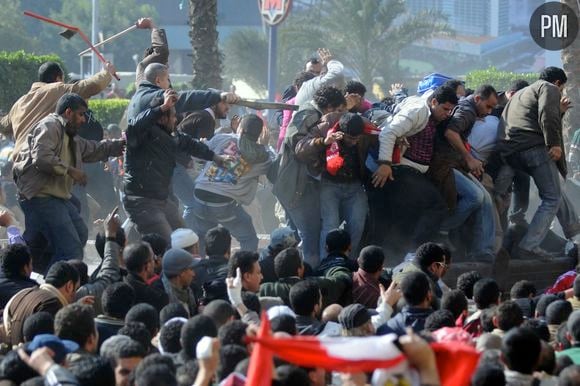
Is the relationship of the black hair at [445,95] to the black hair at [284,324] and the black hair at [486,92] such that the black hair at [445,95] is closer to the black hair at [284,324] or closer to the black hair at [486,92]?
the black hair at [486,92]

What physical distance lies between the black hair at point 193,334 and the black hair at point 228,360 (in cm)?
39

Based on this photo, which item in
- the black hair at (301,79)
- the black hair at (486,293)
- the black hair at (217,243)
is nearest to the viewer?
the black hair at (486,293)

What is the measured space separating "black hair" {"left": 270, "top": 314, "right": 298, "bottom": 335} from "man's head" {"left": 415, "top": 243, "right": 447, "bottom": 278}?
2.47 metres

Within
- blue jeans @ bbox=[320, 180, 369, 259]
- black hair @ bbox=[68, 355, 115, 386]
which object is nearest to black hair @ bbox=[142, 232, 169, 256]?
blue jeans @ bbox=[320, 180, 369, 259]

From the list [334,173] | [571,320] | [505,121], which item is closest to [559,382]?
[571,320]

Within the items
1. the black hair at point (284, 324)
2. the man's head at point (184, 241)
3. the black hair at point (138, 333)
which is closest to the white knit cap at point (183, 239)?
the man's head at point (184, 241)

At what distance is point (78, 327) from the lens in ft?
22.5

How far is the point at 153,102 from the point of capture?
35.7 feet

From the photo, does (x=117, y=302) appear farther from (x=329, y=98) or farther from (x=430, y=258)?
(x=329, y=98)

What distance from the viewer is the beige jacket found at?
1100cm

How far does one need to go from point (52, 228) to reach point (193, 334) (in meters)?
4.07

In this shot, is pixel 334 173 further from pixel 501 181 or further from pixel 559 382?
pixel 559 382

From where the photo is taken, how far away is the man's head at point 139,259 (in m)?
8.73

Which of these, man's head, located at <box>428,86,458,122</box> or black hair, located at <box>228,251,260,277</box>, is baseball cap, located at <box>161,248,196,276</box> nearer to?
black hair, located at <box>228,251,260,277</box>
